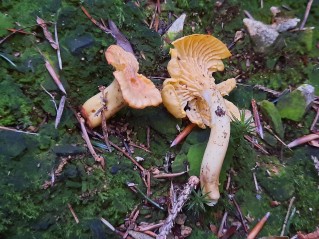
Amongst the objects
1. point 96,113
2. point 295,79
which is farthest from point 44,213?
point 295,79

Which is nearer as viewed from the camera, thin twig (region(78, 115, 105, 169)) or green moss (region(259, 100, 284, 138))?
thin twig (region(78, 115, 105, 169))

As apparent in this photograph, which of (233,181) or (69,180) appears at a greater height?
(69,180)

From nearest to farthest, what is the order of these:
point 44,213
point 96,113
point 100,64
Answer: point 44,213
point 96,113
point 100,64

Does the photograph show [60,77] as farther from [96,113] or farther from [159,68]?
[159,68]

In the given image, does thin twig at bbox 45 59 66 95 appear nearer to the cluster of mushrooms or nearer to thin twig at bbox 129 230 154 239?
the cluster of mushrooms

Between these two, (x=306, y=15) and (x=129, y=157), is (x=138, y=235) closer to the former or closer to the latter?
(x=129, y=157)

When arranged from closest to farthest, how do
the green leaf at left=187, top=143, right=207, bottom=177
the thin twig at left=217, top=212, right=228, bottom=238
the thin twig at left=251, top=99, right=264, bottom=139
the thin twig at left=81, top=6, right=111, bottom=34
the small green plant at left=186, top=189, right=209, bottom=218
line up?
the small green plant at left=186, top=189, right=209, bottom=218, the thin twig at left=217, top=212, right=228, bottom=238, the green leaf at left=187, top=143, right=207, bottom=177, the thin twig at left=81, top=6, right=111, bottom=34, the thin twig at left=251, top=99, right=264, bottom=139

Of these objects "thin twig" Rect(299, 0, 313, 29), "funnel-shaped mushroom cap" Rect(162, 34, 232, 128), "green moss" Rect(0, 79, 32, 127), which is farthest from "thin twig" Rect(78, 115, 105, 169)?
"thin twig" Rect(299, 0, 313, 29)

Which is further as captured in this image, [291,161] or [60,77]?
[291,161]

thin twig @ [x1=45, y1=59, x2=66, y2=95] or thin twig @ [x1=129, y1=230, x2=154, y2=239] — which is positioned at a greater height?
thin twig @ [x1=45, y1=59, x2=66, y2=95]
